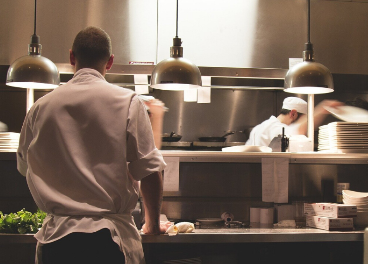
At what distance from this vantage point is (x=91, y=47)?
187cm

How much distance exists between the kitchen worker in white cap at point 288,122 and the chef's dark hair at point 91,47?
2.93 metres

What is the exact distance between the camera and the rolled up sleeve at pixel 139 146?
5.87 feet

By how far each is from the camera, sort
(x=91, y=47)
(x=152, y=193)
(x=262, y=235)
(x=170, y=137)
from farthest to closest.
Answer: (x=170, y=137), (x=262, y=235), (x=152, y=193), (x=91, y=47)

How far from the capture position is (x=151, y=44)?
388 centimetres

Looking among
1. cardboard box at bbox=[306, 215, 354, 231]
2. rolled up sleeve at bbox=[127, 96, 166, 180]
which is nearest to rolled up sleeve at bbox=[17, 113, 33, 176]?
rolled up sleeve at bbox=[127, 96, 166, 180]

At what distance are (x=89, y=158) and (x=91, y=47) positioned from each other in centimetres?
47

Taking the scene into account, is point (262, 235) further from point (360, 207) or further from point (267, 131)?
point (267, 131)

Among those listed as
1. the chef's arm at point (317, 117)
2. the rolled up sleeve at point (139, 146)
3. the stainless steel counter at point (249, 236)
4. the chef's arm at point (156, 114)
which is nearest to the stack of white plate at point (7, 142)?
the stainless steel counter at point (249, 236)

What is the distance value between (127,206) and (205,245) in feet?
6.39

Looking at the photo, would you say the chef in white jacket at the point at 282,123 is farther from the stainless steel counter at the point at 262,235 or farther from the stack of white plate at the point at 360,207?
the stainless steel counter at the point at 262,235

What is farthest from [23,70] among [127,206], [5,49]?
[127,206]

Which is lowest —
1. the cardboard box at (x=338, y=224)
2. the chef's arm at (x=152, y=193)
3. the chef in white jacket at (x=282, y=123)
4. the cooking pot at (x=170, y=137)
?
the cardboard box at (x=338, y=224)

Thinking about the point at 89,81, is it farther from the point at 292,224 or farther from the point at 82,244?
the point at 292,224

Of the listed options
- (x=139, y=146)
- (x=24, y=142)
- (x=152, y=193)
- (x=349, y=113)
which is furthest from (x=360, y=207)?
(x=24, y=142)
